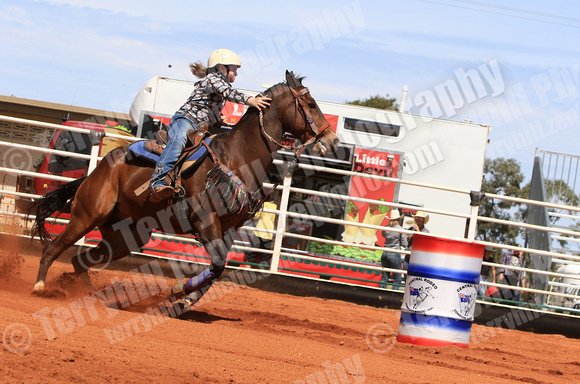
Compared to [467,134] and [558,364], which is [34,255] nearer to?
[558,364]

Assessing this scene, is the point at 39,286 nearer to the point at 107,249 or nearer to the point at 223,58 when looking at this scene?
the point at 107,249

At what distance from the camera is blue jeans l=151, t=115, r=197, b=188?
20.6ft

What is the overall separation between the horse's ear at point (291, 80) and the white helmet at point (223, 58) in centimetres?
51

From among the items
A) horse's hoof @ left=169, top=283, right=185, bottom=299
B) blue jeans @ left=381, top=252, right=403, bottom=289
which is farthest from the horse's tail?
blue jeans @ left=381, top=252, right=403, bottom=289

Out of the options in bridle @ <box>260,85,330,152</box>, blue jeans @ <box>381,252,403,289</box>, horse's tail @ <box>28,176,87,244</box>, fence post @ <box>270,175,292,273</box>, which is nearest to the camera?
bridle @ <box>260,85,330,152</box>

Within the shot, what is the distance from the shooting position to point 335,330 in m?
7.14

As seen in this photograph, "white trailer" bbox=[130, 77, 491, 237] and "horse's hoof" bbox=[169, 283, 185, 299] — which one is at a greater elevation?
"white trailer" bbox=[130, 77, 491, 237]

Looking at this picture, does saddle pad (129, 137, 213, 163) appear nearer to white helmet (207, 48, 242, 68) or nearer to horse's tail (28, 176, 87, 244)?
white helmet (207, 48, 242, 68)

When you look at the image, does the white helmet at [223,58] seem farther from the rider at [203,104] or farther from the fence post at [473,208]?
the fence post at [473,208]

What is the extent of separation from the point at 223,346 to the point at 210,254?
133 cm

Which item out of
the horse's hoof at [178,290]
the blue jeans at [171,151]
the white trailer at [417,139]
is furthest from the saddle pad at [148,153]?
the white trailer at [417,139]

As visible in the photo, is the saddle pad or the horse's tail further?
the horse's tail

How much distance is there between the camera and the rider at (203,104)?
6.25m

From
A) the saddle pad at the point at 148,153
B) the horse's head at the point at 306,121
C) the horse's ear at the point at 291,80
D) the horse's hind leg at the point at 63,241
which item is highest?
the horse's ear at the point at 291,80
